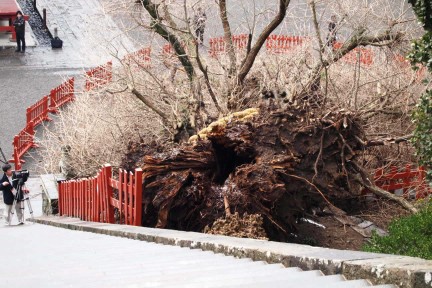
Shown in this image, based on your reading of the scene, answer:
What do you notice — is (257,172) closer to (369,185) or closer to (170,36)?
(369,185)

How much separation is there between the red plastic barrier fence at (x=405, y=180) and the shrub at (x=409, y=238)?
2.48m

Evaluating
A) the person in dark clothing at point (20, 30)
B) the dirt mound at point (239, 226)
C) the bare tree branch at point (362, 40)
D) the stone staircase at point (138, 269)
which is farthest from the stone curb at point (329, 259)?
the person in dark clothing at point (20, 30)

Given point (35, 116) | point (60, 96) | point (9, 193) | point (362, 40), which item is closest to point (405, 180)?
point (362, 40)

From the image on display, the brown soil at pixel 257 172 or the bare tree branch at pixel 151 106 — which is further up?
the bare tree branch at pixel 151 106

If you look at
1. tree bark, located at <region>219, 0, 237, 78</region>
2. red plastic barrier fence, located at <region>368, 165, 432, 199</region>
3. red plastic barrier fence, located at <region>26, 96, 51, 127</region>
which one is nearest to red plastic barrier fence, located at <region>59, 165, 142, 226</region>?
tree bark, located at <region>219, 0, 237, 78</region>

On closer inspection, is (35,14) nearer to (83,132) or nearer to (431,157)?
(83,132)

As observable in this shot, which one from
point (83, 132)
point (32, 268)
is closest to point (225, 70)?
point (83, 132)

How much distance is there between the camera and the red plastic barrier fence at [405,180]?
15.4 metres

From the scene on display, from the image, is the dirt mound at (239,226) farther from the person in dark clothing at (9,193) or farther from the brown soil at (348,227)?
the person in dark clothing at (9,193)

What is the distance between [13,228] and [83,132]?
2.83 m

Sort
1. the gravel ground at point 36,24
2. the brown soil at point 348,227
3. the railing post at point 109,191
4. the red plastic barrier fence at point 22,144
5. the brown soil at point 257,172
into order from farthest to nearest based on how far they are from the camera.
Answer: the gravel ground at point 36,24 < the red plastic barrier fence at point 22,144 < the brown soil at point 348,227 < the railing post at point 109,191 < the brown soil at point 257,172

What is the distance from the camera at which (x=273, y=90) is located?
→ 15.7 metres

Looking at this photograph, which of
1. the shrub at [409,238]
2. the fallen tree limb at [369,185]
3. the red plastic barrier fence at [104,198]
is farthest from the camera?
the fallen tree limb at [369,185]

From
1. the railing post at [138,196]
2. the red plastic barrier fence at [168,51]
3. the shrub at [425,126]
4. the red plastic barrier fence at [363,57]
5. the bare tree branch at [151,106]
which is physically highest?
the red plastic barrier fence at [168,51]
